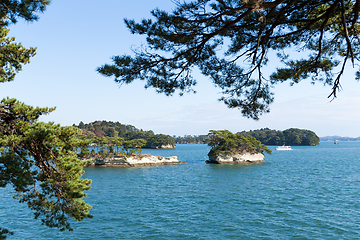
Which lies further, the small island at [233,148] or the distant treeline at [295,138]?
the distant treeline at [295,138]

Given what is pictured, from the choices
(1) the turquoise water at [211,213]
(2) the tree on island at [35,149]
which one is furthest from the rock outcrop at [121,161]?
(2) the tree on island at [35,149]

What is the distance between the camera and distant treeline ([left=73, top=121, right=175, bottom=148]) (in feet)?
376

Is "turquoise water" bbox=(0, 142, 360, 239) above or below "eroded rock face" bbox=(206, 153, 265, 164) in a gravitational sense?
below

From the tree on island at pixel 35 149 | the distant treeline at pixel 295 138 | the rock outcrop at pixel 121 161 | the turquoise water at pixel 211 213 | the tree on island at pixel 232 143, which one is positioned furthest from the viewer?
the distant treeline at pixel 295 138

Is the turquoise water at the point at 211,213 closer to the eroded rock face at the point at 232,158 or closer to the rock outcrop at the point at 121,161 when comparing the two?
the rock outcrop at the point at 121,161

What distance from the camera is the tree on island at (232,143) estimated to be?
46.6m

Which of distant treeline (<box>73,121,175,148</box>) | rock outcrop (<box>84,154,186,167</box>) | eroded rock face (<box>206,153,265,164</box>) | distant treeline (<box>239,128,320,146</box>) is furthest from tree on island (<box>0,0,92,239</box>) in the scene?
distant treeline (<box>239,128,320,146</box>)

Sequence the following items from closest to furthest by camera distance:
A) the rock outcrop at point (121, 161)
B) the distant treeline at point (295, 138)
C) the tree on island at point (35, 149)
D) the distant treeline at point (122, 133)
→ the tree on island at point (35, 149) < the rock outcrop at point (121, 161) < the distant treeline at point (122, 133) < the distant treeline at point (295, 138)

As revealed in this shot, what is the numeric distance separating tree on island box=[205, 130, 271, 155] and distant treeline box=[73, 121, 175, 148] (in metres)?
66.7

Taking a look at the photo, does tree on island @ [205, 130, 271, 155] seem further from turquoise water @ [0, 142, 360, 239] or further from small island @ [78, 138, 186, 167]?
turquoise water @ [0, 142, 360, 239]

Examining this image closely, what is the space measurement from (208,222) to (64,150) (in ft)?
37.7

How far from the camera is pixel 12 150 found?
15.4ft

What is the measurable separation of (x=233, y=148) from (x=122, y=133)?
363ft

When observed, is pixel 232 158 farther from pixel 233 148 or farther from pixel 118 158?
pixel 118 158
